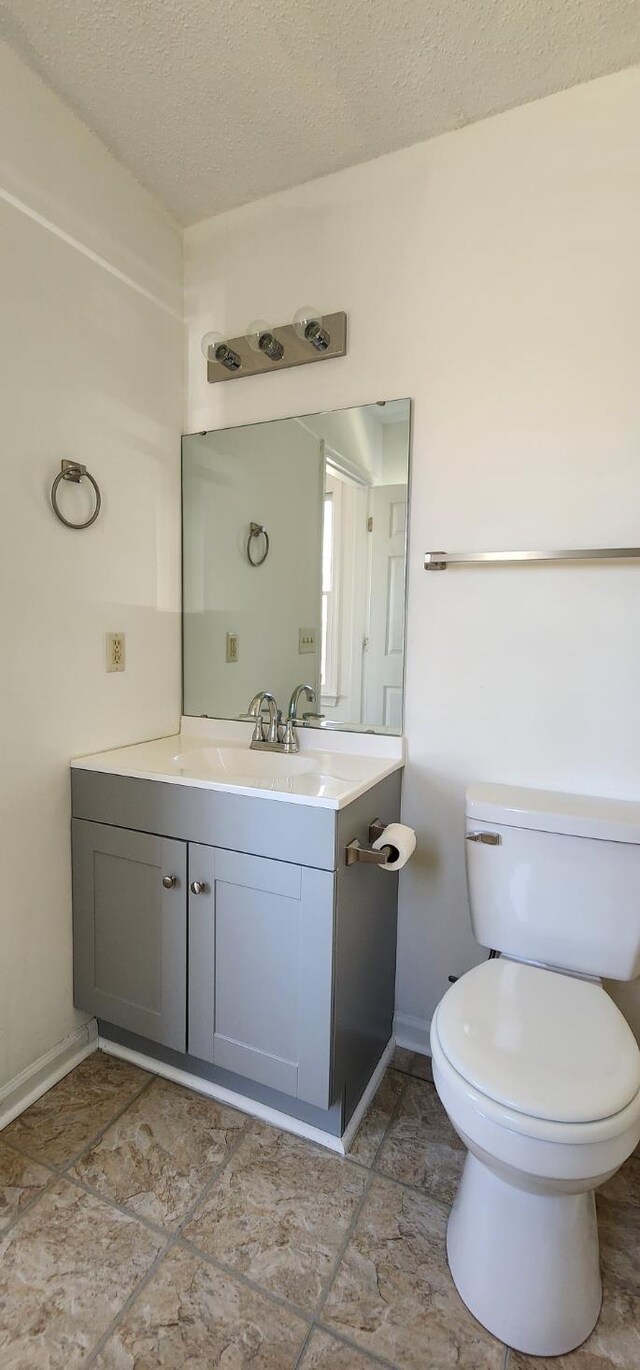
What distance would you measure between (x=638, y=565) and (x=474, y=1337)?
1.47 m

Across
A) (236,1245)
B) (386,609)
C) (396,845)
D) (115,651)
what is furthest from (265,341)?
(236,1245)

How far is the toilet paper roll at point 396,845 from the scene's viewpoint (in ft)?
4.39

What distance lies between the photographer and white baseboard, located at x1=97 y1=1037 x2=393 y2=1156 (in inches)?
53.9

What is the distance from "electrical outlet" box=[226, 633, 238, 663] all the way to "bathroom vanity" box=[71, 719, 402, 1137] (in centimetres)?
35

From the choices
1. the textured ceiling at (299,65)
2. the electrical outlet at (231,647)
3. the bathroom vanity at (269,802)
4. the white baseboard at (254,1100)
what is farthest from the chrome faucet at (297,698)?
the textured ceiling at (299,65)

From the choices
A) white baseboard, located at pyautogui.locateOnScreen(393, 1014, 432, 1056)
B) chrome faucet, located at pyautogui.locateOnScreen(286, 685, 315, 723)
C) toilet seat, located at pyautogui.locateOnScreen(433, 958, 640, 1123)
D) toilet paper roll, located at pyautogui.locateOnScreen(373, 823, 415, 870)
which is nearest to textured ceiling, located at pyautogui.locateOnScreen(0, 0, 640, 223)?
chrome faucet, located at pyautogui.locateOnScreen(286, 685, 315, 723)

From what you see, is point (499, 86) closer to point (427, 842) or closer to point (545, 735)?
point (545, 735)

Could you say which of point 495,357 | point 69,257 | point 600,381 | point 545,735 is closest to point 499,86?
Result: point 495,357

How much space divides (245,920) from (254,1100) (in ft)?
1.60

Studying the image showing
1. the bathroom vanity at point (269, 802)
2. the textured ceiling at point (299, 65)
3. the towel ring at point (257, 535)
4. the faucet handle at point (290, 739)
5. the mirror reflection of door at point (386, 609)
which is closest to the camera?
the textured ceiling at point (299, 65)

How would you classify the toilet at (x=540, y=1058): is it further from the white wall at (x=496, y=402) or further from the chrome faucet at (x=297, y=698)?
the chrome faucet at (x=297, y=698)

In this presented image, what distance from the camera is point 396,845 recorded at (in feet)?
4.40

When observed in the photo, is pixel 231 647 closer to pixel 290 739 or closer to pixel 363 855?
pixel 290 739

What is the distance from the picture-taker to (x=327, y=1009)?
1.26 metres
